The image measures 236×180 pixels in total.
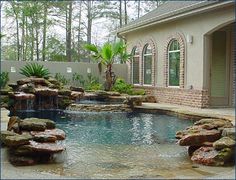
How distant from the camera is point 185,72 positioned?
47.3ft

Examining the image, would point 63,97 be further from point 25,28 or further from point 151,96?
point 25,28

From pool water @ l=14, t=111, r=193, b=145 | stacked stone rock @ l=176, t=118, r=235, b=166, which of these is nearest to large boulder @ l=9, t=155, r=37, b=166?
pool water @ l=14, t=111, r=193, b=145

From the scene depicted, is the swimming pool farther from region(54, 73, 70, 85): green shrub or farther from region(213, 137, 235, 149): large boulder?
region(54, 73, 70, 85): green shrub

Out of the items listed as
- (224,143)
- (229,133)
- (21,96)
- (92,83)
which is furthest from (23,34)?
(224,143)

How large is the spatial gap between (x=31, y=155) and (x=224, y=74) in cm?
1041

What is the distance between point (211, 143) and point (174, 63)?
960 centimetres

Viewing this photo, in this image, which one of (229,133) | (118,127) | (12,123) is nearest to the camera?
(229,133)

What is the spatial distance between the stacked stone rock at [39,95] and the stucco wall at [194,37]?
409 centimetres

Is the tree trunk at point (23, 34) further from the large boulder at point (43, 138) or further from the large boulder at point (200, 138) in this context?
the large boulder at point (200, 138)

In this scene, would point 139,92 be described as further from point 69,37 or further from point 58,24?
point 58,24

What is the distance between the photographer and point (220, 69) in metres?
14.1

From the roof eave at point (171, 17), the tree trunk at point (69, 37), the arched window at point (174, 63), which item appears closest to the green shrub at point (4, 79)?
the roof eave at point (171, 17)

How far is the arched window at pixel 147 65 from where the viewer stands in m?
17.3

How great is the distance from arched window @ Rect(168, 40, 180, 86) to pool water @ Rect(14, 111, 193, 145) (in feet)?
9.71
